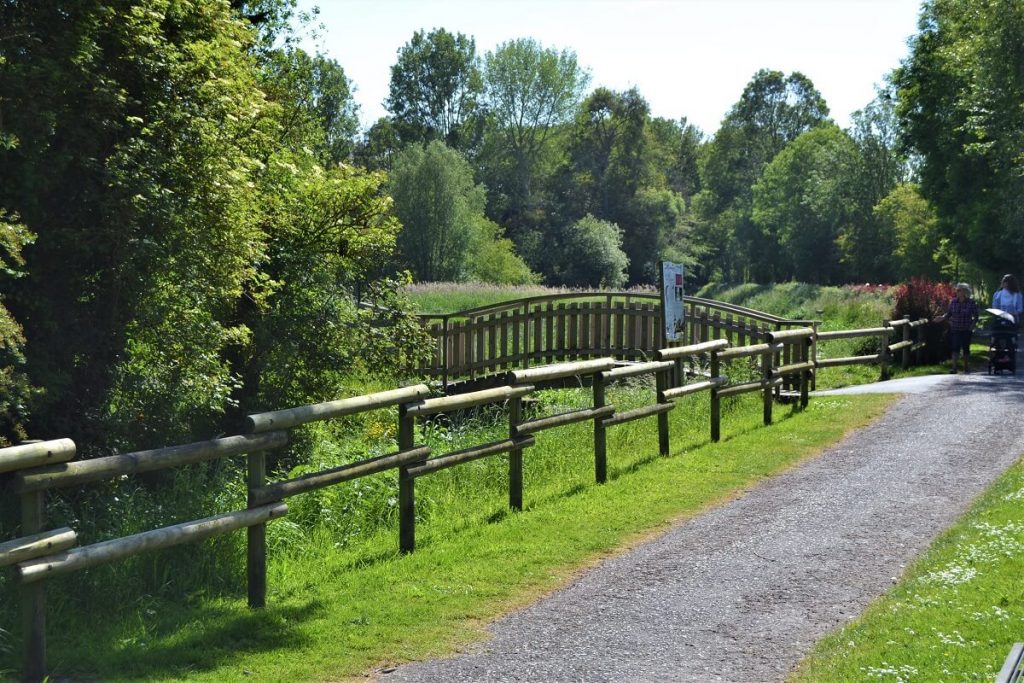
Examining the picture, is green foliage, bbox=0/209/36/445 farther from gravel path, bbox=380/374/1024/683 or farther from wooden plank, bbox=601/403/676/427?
wooden plank, bbox=601/403/676/427

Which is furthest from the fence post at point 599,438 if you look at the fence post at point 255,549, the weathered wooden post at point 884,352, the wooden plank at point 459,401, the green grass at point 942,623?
the weathered wooden post at point 884,352

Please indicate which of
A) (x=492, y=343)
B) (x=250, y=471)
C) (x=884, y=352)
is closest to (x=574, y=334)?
(x=492, y=343)

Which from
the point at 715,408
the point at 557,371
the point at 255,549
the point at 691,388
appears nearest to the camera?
the point at 255,549

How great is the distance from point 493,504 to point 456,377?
40.3ft

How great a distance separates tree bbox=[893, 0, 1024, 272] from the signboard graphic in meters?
18.1

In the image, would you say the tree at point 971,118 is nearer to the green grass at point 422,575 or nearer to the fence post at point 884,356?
the fence post at point 884,356

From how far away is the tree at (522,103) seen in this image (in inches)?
3150

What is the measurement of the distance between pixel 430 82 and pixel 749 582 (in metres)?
75.4

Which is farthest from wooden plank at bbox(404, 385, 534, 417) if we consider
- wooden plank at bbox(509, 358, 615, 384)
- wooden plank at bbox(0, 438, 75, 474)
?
wooden plank at bbox(0, 438, 75, 474)

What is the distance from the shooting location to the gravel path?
6.05 metres

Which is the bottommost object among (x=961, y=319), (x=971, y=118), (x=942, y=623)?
(x=942, y=623)

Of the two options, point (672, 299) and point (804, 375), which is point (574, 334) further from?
point (672, 299)

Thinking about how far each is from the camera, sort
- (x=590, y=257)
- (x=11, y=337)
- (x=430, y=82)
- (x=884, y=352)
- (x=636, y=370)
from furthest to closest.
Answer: (x=430, y=82), (x=590, y=257), (x=884, y=352), (x=636, y=370), (x=11, y=337)

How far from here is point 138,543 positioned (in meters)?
6.21
